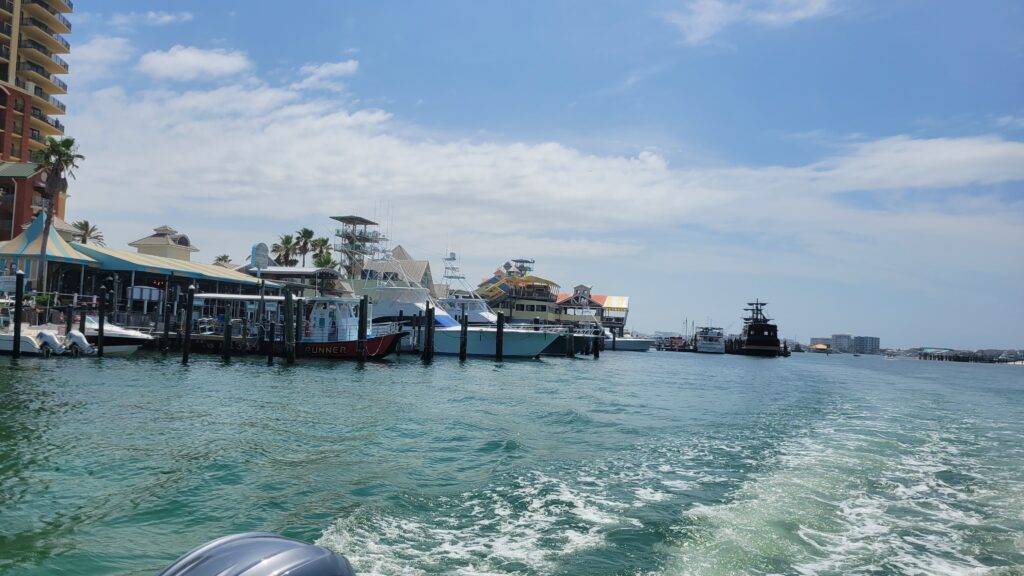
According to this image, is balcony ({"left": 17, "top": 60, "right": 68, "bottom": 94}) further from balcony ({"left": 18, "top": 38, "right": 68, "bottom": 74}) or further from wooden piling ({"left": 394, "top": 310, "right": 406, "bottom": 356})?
wooden piling ({"left": 394, "top": 310, "right": 406, "bottom": 356})

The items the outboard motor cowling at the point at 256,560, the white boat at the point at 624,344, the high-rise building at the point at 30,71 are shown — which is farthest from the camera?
the white boat at the point at 624,344

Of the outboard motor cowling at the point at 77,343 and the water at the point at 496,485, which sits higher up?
the outboard motor cowling at the point at 77,343

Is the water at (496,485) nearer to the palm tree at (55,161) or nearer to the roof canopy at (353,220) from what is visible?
the palm tree at (55,161)

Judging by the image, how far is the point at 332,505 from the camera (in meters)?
8.62

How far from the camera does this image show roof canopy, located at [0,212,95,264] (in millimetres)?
41219

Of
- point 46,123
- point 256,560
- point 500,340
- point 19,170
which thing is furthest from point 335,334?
point 46,123

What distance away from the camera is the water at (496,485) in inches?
281

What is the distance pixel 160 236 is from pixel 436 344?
1400 inches

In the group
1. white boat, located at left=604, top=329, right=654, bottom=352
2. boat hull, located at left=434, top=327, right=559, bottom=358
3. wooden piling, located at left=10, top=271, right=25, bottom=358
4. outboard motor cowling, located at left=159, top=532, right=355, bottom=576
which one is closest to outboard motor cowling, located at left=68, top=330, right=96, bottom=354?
wooden piling, located at left=10, top=271, right=25, bottom=358

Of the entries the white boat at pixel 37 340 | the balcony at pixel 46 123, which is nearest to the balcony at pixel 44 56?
the balcony at pixel 46 123

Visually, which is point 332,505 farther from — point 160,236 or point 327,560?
point 160,236

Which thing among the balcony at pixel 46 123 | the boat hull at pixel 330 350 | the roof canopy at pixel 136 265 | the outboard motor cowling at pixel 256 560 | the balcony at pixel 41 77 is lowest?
the boat hull at pixel 330 350

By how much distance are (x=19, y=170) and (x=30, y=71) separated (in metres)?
17.7

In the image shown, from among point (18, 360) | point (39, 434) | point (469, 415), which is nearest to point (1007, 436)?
point (469, 415)
